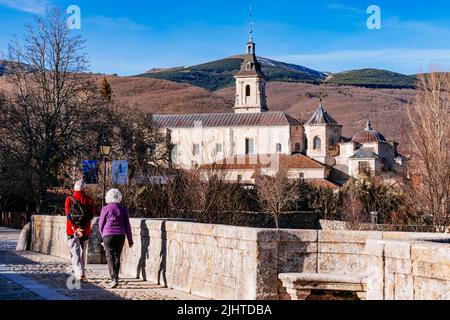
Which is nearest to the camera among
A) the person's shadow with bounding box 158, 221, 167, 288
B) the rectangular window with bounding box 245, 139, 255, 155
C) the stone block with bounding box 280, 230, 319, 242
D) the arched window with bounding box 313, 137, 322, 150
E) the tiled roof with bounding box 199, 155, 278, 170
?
the stone block with bounding box 280, 230, 319, 242

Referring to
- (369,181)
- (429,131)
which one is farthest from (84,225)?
(369,181)

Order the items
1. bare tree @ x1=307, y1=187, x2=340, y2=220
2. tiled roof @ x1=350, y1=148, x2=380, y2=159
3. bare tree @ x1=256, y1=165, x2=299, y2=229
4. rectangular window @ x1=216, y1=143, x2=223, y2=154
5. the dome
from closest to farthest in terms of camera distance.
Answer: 1. bare tree @ x1=256, y1=165, x2=299, y2=229
2. bare tree @ x1=307, y1=187, x2=340, y2=220
3. tiled roof @ x1=350, y1=148, x2=380, y2=159
4. the dome
5. rectangular window @ x1=216, y1=143, x2=223, y2=154

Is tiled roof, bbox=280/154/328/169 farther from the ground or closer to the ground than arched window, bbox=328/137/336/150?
closer to the ground

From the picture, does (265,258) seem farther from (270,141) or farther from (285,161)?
(270,141)

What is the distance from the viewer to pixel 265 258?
1085 centimetres

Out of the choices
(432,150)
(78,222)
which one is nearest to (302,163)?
(432,150)

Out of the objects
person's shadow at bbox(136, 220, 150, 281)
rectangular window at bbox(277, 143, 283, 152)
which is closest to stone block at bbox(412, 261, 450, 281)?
person's shadow at bbox(136, 220, 150, 281)

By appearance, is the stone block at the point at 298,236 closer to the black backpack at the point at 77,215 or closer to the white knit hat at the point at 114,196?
the white knit hat at the point at 114,196

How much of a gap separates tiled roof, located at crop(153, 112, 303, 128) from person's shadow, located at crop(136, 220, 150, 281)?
107 metres

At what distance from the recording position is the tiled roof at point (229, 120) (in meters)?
124

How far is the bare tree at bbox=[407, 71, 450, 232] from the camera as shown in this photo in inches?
1416

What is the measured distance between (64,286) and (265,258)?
4571 mm

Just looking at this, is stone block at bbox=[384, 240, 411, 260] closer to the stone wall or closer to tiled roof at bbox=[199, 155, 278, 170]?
the stone wall

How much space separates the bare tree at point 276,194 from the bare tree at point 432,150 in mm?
24227
